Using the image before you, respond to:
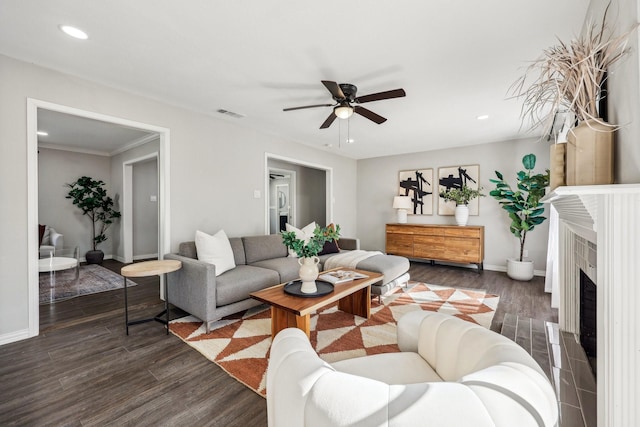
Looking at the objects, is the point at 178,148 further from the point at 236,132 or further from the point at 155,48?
the point at 155,48

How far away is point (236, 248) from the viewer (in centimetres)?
354

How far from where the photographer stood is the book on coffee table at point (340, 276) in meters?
2.70

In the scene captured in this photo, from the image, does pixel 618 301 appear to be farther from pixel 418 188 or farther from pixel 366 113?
pixel 418 188

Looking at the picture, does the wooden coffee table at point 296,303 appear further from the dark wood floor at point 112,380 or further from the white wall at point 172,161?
the white wall at point 172,161

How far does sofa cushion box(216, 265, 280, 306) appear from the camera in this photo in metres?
2.63

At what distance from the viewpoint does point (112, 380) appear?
1.85 meters

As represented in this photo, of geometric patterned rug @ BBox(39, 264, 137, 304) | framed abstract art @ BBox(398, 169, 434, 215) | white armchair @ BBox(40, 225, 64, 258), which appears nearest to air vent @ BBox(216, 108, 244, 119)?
geometric patterned rug @ BBox(39, 264, 137, 304)

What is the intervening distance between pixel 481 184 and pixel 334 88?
4.08m

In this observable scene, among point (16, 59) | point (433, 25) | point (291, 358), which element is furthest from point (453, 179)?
point (16, 59)

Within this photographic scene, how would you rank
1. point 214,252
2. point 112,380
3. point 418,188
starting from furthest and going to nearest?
point 418,188
point 214,252
point 112,380

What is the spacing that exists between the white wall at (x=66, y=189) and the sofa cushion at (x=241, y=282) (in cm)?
482

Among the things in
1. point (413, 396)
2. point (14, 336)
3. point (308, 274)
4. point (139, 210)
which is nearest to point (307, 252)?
point (308, 274)

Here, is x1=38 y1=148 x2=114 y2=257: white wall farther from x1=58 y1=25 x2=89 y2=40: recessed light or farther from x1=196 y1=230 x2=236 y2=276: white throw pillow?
x1=58 y1=25 x2=89 y2=40: recessed light

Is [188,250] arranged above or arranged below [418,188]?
below
